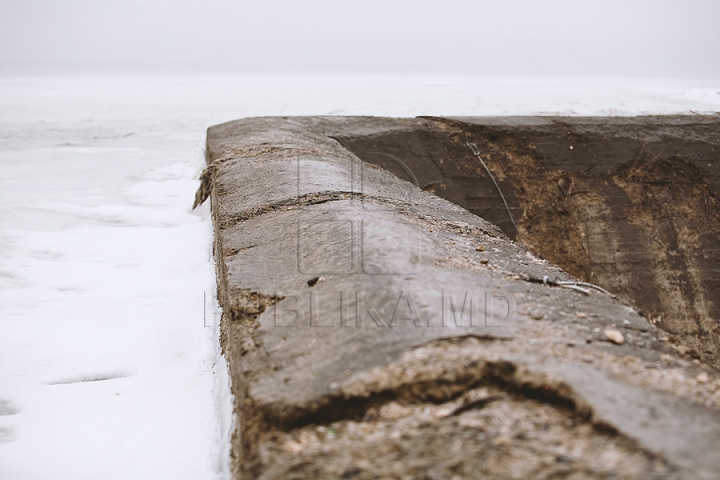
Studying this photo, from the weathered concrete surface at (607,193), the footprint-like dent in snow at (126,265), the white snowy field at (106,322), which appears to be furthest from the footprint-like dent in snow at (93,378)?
the weathered concrete surface at (607,193)

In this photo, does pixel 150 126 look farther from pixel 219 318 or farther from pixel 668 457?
pixel 668 457

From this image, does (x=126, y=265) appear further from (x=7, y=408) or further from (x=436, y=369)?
(x=436, y=369)

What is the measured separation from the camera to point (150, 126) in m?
6.83

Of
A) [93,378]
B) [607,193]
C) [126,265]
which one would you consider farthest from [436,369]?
[607,193]

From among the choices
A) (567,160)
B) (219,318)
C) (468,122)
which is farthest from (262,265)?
(567,160)

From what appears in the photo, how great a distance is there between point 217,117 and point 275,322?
21.6ft

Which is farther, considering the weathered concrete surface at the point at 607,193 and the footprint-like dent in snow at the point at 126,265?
the weathered concrete surface at the point at 607,193

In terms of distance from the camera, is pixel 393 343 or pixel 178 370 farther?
pixel 178 370

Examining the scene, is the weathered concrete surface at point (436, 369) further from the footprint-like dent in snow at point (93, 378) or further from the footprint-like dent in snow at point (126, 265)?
the footprint-like dent in snow at point (126, 265)

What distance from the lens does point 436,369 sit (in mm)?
1004

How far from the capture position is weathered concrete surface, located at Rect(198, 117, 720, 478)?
834 mm

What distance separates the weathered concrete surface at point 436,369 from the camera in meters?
0.83

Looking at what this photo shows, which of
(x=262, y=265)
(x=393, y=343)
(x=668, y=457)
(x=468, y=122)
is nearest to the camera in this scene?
(x=668, y=457)

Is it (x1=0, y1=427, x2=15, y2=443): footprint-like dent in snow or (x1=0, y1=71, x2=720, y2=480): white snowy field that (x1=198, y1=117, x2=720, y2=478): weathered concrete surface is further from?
(x1=0, y1=427, x2=15, y2=443): footprint-like dent in snow
